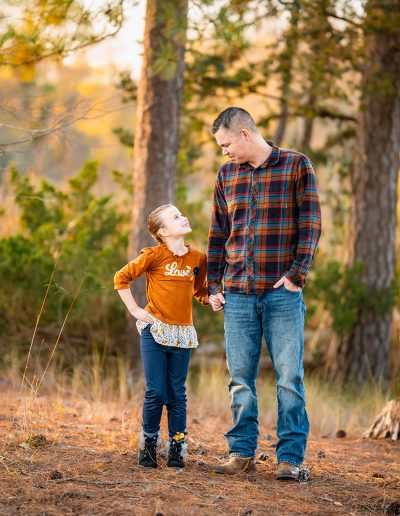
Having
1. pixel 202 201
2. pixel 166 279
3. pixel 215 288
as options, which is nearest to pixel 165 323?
pixel 166 279

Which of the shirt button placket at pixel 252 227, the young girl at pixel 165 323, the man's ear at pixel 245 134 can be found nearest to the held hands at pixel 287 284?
the shirt button placket at pixel 252 227

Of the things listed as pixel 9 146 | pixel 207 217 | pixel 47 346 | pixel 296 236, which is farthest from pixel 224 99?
pixel 296 236

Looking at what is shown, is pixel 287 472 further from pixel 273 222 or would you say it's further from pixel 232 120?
pixel 232 120

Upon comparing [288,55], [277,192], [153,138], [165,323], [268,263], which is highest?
[288,55]

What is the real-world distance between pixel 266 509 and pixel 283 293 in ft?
3.79

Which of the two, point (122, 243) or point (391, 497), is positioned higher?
point (122, 243)

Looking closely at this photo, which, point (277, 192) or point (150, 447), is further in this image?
point (150, 447)

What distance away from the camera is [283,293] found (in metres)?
4.22

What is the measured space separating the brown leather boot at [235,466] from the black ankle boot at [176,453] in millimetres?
205

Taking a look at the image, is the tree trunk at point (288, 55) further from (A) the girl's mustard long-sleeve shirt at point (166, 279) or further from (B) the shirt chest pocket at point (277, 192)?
(A) the girl's mustard long-sleeve shirt at point (166, 279)

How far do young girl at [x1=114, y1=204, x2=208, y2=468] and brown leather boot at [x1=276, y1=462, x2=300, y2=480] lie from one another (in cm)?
57

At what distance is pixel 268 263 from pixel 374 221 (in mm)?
5246

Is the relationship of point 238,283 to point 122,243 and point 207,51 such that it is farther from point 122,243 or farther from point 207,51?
point 207,51

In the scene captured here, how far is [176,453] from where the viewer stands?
4410mm
